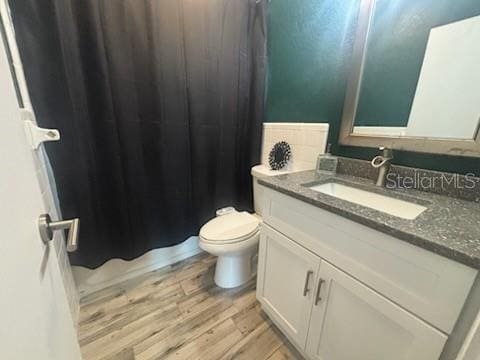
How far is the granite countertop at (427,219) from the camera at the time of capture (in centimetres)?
51

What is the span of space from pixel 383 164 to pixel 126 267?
172 centimetres

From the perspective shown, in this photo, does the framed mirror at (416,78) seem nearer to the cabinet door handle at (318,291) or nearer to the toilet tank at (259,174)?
the toilet tank at (259,174)

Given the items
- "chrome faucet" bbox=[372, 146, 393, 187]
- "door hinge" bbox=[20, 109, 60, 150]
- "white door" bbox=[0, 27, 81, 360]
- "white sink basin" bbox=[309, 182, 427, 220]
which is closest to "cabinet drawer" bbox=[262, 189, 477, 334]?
"white sink basin" bbox=[309, 182, 427, 220]

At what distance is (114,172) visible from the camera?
1.20 m

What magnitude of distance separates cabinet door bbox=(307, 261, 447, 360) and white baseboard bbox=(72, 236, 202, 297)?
3.71 ft

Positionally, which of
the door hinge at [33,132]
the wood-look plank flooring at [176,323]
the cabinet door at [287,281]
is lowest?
the wood-look plank flooring at [176,323]

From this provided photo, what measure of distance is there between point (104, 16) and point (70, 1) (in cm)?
13

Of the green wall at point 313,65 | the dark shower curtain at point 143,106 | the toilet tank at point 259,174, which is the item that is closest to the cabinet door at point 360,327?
the green wall at point 313,65

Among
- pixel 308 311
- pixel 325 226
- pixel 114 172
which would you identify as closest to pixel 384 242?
pixel 325 226

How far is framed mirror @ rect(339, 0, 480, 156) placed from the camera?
82cm

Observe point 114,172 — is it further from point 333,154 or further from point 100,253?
point 333,154

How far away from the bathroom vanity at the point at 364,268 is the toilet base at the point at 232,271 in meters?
0.35

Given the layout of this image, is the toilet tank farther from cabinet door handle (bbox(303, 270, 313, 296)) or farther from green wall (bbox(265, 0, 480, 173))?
cabinet door handle (bbox(303, 270, 313, 296))

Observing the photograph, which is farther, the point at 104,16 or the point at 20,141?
the point at 104,16
